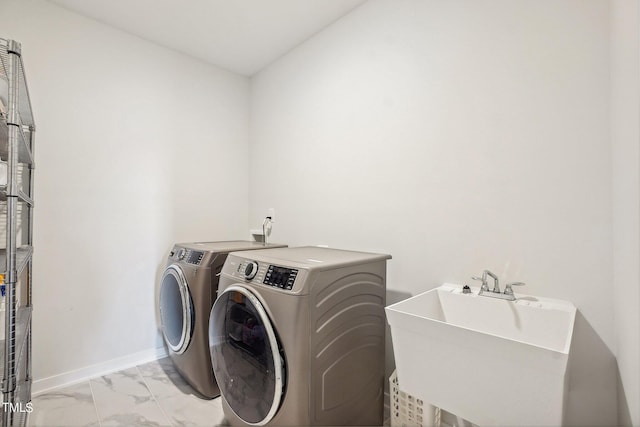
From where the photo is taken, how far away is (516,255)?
131 cm

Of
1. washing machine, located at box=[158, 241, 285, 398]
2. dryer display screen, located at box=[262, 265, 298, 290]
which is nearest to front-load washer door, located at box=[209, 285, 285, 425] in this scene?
dryer display screen, located at box=[262, 265, 298, 290]

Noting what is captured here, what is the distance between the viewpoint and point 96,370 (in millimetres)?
2102

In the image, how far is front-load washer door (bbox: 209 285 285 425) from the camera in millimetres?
1224

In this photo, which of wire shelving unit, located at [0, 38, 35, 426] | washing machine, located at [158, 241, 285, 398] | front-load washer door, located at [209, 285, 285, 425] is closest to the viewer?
wire shelving unit, located at [0, 38, 35, 426]

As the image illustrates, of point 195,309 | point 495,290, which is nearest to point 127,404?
point 195,309

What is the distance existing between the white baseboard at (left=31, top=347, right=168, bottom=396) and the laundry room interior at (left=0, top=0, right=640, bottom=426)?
12mm

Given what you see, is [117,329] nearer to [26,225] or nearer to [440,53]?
[26,225]

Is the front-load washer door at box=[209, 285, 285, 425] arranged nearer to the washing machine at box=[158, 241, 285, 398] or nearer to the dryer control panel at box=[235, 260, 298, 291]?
the dryer control panel at box=[235, 260, 298, 291]

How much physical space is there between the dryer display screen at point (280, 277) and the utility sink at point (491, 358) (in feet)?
1.35

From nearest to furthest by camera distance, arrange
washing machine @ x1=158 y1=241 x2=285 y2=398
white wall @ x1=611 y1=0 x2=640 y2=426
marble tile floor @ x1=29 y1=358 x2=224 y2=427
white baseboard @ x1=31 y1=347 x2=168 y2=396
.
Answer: white wall @ x1=611 y1=0 x2=640 y2=426 → marble tile floor @ x1=29 y1=358 x2=224 y2=427 → washing machine @ x1=158 y1=241 x2=285 y2=398 → white baseboard @ x1=31 y1=347 x2=168 y2=396

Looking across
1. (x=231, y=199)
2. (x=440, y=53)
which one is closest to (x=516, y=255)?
(x=440, y=53)

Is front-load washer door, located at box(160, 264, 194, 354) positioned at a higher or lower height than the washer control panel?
lower

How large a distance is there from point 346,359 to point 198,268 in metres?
1.04

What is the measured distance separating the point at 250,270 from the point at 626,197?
1388 mm
